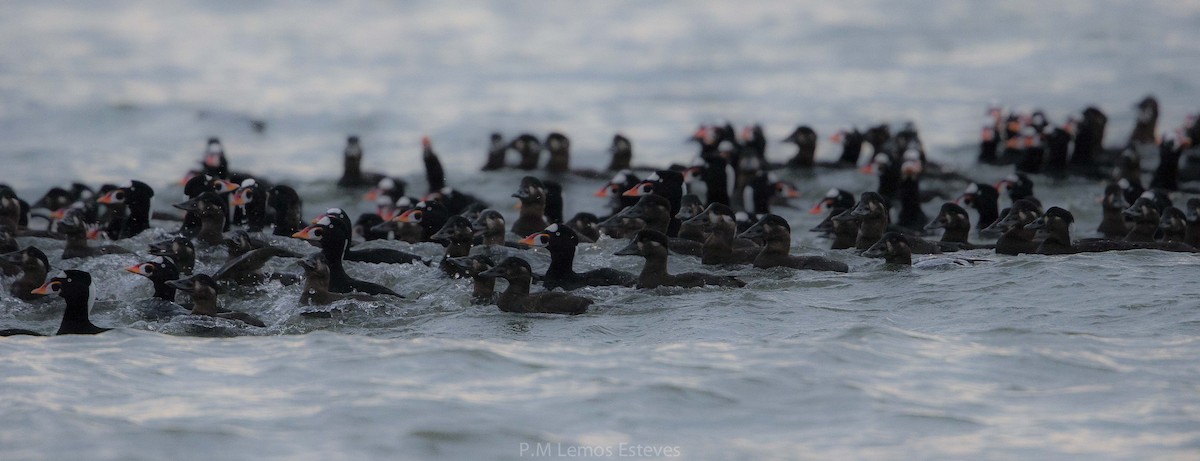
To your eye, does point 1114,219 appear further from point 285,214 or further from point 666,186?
point 285,214

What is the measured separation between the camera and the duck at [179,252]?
1338 cm

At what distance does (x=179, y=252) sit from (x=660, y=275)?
3902 millimetres

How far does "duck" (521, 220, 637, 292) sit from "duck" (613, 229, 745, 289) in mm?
172

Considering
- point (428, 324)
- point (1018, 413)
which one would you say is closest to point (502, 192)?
point (428, 324)

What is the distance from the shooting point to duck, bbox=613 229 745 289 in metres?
12.5

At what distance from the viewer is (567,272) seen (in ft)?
42.6

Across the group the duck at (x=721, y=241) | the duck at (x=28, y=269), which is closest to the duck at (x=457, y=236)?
the duck at (x=721, y=241)

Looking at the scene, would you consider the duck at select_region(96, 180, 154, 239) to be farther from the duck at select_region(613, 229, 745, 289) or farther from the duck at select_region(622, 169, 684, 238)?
the duck at select_region(613, 229, 745, 289)

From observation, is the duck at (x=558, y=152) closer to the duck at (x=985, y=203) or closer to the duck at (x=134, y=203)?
the duck at (x=985, y=203)

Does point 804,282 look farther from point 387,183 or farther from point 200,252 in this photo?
point 387,183

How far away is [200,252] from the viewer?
14523mm

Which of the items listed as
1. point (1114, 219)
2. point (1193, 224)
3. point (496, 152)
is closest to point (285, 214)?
point (1114, 219)

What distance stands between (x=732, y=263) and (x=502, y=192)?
29.5 feet

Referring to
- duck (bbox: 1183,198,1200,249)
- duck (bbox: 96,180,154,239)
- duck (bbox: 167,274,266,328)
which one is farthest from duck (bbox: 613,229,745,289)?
duck (bbox: 96,180,154,239)
